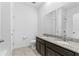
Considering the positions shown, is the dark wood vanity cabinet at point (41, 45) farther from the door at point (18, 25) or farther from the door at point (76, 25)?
the door at point (76, 25)

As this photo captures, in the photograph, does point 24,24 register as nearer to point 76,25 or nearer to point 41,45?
point 41,45

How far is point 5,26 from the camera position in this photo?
1.98 metres

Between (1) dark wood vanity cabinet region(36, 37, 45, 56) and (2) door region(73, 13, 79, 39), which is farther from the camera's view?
(1) dark wood vanity cabinet region(36, 37, 45, 56)

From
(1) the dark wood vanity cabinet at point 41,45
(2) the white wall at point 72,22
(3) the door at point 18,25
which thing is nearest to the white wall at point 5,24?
(3) the door at point 18,25

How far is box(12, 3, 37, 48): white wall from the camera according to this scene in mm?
2871

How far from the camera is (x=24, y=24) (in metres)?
2.94

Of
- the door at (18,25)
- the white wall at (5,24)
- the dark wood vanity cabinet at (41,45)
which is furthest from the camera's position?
the door at (18,25)

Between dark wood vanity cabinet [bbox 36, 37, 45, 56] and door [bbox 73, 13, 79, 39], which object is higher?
door [bbox 73, 13, 79, 39]

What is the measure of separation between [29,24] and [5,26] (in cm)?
109

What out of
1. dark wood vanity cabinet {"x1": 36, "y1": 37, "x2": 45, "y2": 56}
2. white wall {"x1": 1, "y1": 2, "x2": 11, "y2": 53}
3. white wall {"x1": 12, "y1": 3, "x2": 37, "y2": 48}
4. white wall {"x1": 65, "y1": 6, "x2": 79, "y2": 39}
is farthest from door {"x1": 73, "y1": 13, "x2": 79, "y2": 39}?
white wall {"x1": 1, "y1": 2, "x2": 11, "y2": 53}

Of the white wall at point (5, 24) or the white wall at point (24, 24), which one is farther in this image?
the white wall at point (24, 24)

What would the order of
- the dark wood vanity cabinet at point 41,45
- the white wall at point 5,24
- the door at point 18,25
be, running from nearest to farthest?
the white wall at point 5,24, the dark wood vanity cabinet at point 41,45, the door at point 18,25

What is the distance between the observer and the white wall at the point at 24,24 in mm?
2871

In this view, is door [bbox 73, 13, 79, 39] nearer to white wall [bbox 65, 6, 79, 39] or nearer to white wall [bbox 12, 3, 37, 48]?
white wall [bbox 65, 6, 79, 39]
